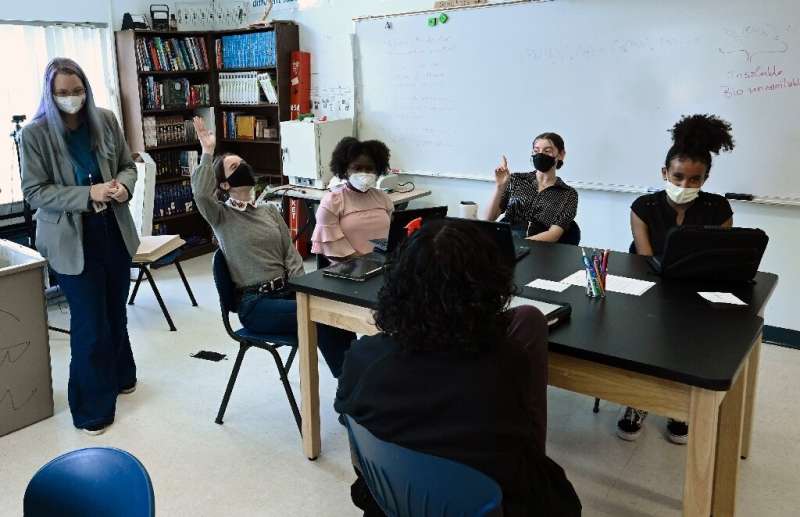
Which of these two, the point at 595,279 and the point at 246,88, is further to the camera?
the point at 246,88

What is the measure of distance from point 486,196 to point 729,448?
9.47 ft

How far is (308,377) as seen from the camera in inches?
105

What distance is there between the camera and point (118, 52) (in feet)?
18.2

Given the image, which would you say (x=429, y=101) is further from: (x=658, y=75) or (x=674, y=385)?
(x=674, y=385)

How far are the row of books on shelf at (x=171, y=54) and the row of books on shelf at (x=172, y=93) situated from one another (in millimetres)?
105

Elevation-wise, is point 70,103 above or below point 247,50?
below

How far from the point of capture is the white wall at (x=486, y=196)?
390 centimetres

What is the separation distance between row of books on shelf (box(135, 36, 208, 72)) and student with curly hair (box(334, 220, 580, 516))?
4832 millimetres

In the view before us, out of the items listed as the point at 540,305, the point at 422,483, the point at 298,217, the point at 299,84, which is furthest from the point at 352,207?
the point at 299,84

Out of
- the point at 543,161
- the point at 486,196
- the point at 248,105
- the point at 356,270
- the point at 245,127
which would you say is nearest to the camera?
the point at 356,270

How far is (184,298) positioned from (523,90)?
8.69 ft

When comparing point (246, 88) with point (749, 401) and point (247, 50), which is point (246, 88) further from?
point (749, 401)

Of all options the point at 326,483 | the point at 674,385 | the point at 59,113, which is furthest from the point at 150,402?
the point at 674,385

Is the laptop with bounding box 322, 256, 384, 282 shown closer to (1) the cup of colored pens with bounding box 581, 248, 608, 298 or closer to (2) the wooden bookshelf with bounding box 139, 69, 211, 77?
(1) the cup of colored pens with bounding box 581, 248, 608, 298
